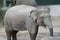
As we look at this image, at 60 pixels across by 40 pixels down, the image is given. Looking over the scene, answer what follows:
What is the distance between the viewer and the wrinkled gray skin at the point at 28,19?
641cm

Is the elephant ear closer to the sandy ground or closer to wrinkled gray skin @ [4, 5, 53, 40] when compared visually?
wrinkled gray skin @ [4, 5, 53, 40]

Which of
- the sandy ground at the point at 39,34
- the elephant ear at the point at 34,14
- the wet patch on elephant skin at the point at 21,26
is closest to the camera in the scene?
the elephant ear at the point at 34,14

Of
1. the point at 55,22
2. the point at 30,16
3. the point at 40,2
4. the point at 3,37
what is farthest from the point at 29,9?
the point at 40,2

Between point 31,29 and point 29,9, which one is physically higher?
point 29,9

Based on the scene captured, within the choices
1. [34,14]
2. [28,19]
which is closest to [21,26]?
[28,19]

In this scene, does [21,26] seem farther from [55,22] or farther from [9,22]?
[55,22]

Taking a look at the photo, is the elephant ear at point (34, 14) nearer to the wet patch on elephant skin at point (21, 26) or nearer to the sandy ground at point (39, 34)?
the wet patch on elephant skin at point (21, 26)

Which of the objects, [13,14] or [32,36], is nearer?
[32,36]

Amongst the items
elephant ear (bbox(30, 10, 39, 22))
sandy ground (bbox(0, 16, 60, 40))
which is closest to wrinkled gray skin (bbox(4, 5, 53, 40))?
elephant ear (bbox(30, 10, 39, 22))

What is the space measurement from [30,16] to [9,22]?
96cm

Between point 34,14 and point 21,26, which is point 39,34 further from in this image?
point 34,14

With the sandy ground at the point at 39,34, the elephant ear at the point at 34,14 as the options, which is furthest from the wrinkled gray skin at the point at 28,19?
the sandy ground at the point at 39,34

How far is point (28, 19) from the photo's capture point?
22.1 feet

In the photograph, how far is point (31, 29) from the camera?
677cm
